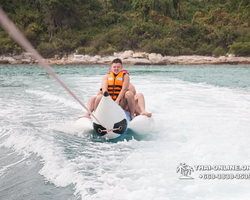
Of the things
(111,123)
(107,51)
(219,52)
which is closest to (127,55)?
(107,51)

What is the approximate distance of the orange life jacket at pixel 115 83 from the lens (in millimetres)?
3650

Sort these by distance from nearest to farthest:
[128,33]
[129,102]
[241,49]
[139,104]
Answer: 1. [129,102]
2. [139,104]
3. [241,49]
4. [128,33]

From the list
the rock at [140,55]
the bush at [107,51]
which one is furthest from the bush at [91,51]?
the rock at [140,55]

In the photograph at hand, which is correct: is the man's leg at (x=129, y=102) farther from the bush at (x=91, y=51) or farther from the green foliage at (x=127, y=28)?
the bush at (x=91, y=51)

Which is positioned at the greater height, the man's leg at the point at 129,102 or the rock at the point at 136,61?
the man's leg at the point at 129,102

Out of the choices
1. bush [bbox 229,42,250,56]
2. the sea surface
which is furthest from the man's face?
bush [bbox 229,42,250,56]

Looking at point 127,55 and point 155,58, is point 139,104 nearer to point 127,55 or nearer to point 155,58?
point 127,55

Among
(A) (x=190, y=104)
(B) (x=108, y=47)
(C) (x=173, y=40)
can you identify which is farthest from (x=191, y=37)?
(A) (x=190, y=104)

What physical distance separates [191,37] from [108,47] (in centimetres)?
1040

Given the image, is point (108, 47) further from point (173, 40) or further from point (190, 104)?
point (190, 104)

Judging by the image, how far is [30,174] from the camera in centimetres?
239

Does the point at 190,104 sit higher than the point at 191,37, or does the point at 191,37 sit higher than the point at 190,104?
the point at 191,37

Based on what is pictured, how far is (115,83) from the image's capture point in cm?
366

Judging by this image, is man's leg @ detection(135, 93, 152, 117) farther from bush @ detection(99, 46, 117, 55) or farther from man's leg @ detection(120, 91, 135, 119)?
bush @ detection(99, 46, 117, 55)
